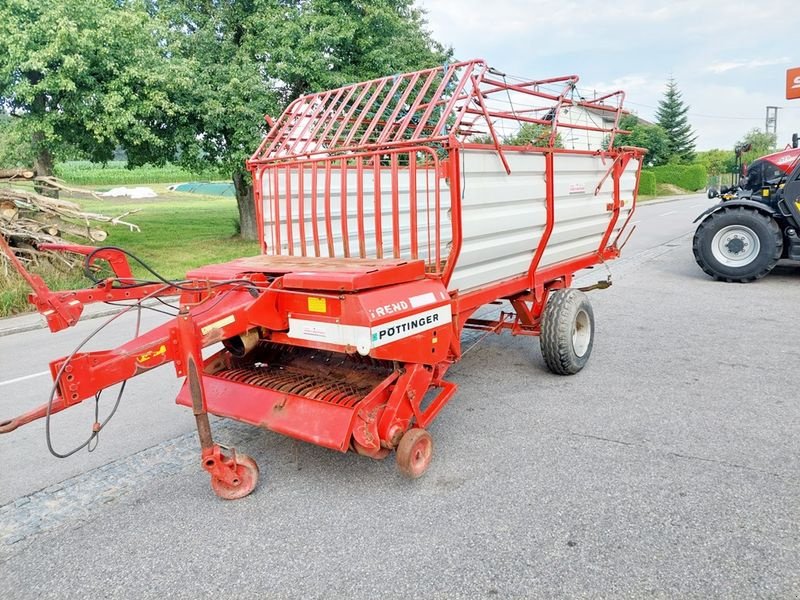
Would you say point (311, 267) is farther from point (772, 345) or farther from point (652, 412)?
point (772, 345)

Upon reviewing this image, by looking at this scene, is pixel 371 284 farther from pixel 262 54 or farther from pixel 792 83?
pixel 792 83

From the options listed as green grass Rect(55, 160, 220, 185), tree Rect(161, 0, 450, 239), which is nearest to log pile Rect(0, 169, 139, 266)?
tree Rect(161, 0, 450, 239)

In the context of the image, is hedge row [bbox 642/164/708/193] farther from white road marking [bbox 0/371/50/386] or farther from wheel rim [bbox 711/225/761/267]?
white road marking [bbox 0/371/50/386]

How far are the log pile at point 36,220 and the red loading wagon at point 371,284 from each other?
6.72 m

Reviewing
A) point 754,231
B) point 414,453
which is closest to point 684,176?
point 754,231

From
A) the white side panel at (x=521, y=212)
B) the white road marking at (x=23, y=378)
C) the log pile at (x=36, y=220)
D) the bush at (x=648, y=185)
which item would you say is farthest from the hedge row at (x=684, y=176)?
the white road marking at (x=23, y=378)

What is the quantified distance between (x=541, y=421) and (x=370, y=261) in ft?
5.73

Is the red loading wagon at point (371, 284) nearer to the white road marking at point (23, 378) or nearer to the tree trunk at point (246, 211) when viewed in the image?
the white road marking at point (23, 378)

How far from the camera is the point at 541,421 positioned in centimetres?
427

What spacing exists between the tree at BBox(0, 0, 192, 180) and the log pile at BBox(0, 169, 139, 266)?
1684mm

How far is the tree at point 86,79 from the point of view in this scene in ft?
35.4

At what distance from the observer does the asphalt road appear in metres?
2.61

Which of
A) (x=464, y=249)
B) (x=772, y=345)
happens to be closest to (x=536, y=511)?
(x=464, y=249)

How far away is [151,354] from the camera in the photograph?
2.87 meters
